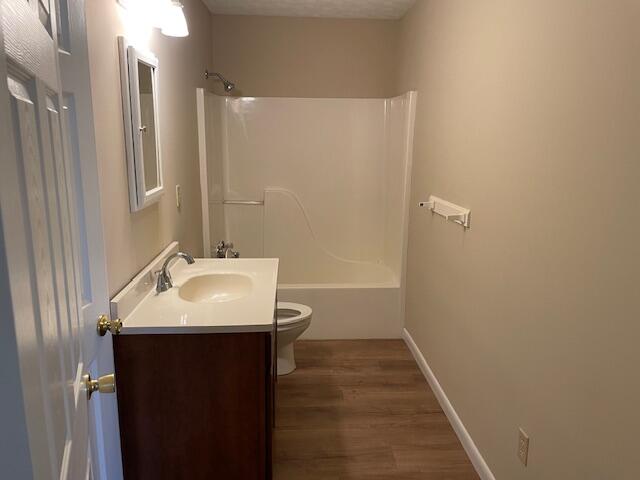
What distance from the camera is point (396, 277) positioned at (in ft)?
11.2

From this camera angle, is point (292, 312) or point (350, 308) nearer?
point (292, 312)

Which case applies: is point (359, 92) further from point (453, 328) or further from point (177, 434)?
point (177, 434)

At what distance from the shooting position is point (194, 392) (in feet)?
5.12

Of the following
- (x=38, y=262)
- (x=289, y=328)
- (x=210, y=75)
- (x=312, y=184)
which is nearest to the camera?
(x=38, y=262)

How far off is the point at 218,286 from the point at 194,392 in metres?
0.73

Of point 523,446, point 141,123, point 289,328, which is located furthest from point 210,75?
point 523,446

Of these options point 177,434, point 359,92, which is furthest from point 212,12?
point 177,434

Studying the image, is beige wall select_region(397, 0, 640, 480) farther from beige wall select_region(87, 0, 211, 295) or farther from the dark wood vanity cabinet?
beige wall select_region(87, 0, 211, 295)

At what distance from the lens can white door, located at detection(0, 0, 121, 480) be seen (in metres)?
0.42

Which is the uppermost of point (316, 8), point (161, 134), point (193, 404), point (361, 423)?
point (316, 8)

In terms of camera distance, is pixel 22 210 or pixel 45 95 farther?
pixel 45 95

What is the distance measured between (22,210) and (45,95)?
0.82 ft

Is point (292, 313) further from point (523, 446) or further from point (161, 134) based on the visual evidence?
point (523, 446)

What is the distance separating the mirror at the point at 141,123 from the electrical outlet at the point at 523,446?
5.22 ft
